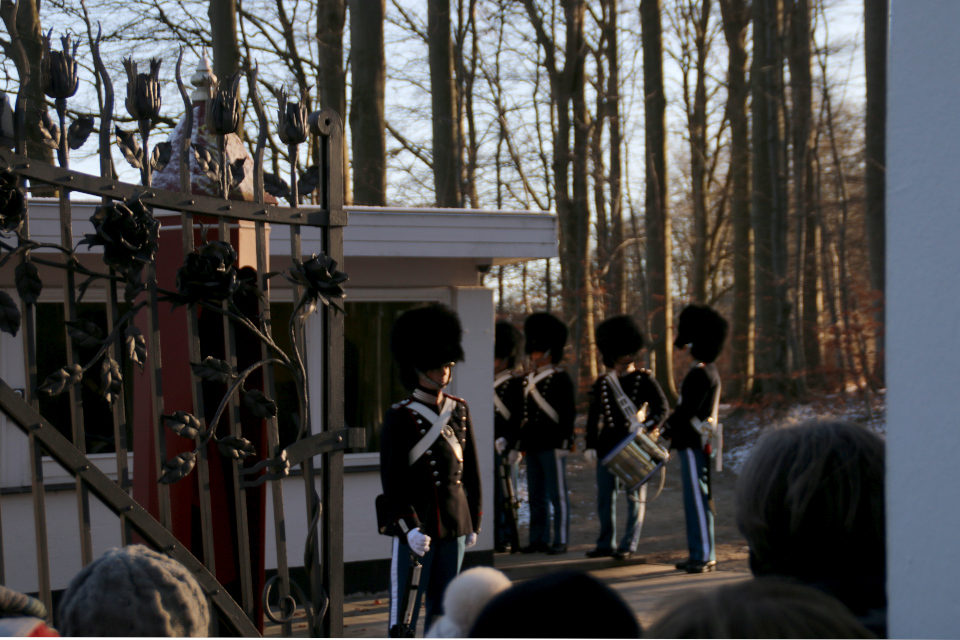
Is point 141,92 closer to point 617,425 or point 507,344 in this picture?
point 617,425

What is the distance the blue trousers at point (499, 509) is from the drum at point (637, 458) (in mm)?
1077

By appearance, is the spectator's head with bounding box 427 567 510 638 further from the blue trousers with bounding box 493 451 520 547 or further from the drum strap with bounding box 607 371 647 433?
the blue trousers with bounding box 493 451 520 547

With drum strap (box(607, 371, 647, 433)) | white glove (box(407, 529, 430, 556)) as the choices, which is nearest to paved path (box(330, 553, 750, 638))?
drum strap (box(607, 371, 647, 433))

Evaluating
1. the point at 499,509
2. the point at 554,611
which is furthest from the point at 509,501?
the point at 554,611

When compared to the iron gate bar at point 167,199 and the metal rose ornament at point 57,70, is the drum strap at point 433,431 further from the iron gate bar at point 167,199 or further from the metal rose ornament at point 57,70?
the metal rose ornament at point 57,70

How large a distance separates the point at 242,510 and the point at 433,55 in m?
11.3

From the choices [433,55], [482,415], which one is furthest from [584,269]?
[482,415]

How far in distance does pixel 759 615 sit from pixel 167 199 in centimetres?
182

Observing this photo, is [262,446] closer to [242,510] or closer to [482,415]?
[242,510]

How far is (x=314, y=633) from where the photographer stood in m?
2.55

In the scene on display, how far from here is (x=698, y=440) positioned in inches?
275

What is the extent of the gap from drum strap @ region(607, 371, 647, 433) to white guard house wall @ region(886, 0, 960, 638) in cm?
539

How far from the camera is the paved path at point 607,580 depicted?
5.60 metres

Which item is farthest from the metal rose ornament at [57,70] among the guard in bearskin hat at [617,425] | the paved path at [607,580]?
the guard in bearskin hat at [617,425]
